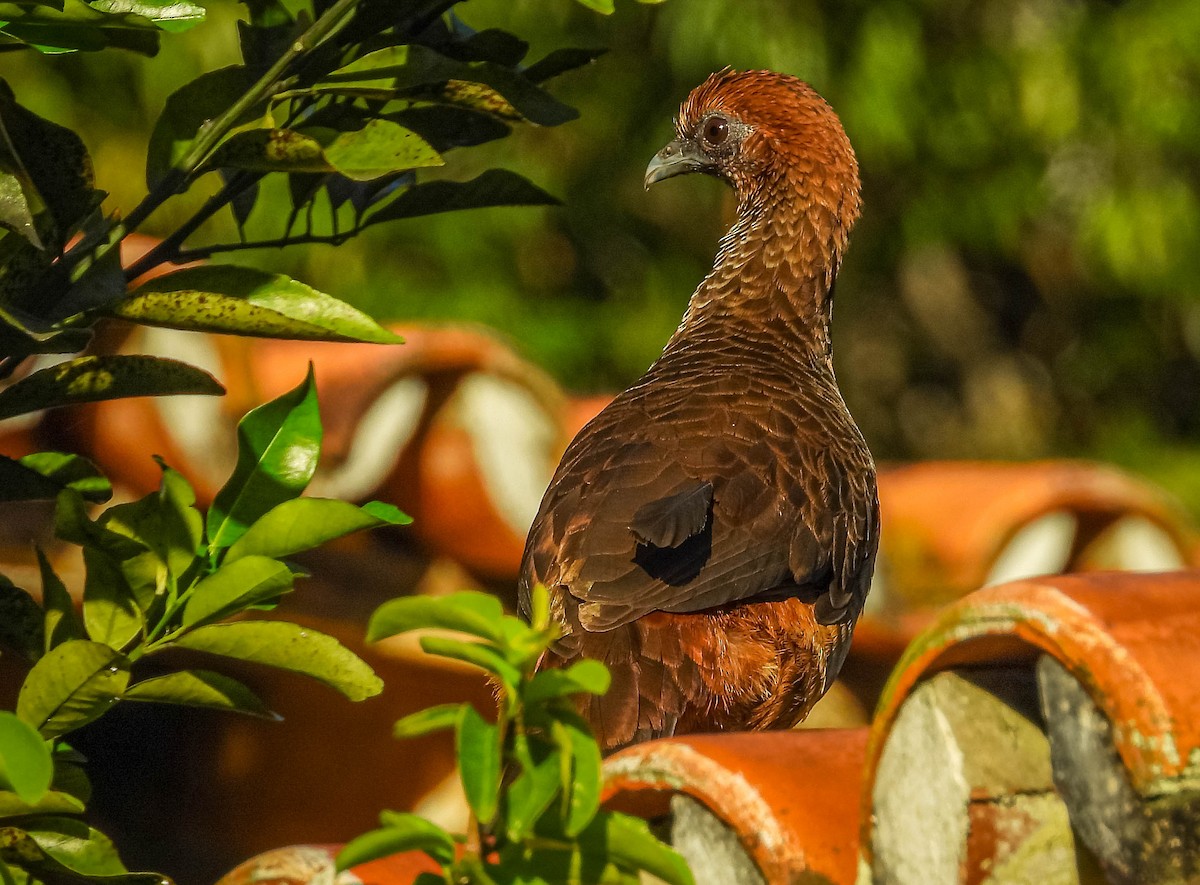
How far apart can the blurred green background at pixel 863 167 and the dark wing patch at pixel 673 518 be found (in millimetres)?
5244

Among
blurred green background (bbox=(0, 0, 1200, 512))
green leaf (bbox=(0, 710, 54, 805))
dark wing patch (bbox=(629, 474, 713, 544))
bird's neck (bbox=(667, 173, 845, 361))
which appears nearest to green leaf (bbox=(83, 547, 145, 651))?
green leaf (bbox=(0, 710, 54, 805))

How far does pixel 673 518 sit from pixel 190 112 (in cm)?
88

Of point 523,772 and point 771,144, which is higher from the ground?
point 771,144

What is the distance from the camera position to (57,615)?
1152 millimetres

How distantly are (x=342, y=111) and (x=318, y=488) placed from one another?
1825 mm

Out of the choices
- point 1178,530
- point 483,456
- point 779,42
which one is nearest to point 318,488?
point 483,456

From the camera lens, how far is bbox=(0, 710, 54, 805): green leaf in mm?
874

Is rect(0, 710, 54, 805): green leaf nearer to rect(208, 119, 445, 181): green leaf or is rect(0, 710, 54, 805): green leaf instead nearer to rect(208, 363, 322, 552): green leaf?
rect(208, 363, 322, 552): green leaf

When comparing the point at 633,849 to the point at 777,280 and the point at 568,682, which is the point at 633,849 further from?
the point at 777,280

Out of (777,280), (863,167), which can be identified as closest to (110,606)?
(777,280)

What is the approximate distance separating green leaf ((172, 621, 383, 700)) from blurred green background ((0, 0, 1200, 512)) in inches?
236

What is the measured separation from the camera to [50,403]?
1231mm

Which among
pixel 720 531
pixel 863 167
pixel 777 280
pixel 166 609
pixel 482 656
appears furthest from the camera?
pixel 863 167

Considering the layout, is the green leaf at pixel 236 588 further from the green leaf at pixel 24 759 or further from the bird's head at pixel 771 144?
the bird's head at pixel 771 144
